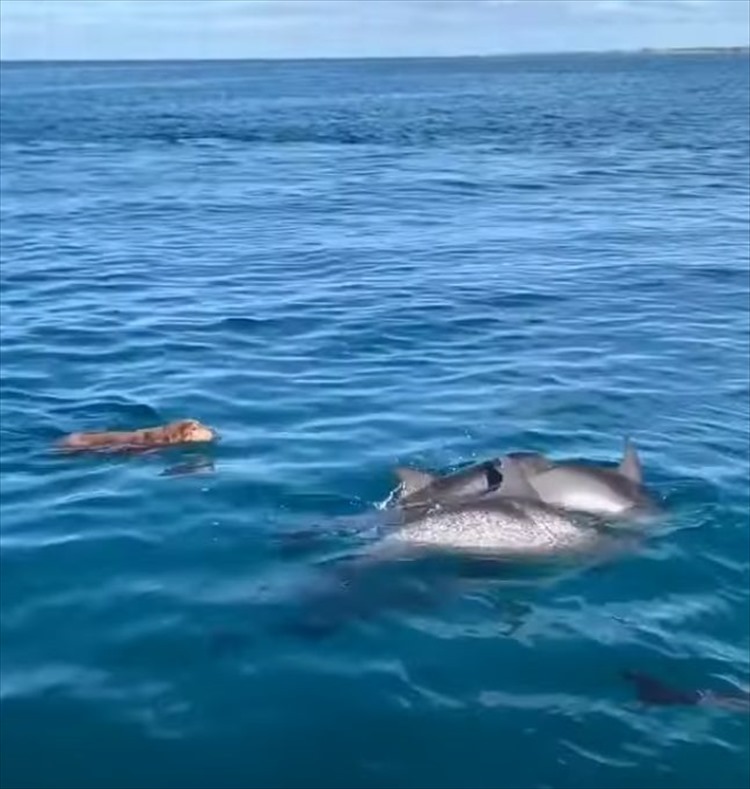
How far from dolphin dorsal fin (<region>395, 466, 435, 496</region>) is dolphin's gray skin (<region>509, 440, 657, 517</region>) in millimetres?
996

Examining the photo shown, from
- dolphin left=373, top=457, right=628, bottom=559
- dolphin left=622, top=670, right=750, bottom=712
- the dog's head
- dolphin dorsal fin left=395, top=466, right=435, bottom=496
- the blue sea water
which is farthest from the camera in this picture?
the dog's head

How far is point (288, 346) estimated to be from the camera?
26.8 m

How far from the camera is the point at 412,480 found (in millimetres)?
16672

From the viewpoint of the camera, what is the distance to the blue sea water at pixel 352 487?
12.5 metres

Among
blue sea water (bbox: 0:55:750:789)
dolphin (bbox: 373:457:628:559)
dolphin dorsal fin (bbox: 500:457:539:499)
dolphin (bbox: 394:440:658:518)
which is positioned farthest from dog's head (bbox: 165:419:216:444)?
dolphin dorsal fin (bbox: 500:457:539:499)

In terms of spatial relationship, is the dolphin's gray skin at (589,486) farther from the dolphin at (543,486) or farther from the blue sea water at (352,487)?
the blue sea water at (352,487)

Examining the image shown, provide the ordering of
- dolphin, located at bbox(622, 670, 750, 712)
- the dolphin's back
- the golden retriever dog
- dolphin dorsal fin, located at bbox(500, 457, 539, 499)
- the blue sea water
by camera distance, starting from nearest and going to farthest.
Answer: the blue sea water
dolphin, located at bbox(622, 670, 750, 712)
dolphin dorsal fin, located at bbox(500, 457, 539, 499)
the dolphin's back
the golden retriever dog

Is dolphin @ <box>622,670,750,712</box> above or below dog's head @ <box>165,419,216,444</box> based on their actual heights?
above

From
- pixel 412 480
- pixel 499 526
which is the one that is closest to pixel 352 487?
pixel 412 480

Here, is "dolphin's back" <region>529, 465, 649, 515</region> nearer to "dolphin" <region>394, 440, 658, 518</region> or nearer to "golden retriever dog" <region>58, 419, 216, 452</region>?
"dolphin" <region>394, 440, 658, 518</region>

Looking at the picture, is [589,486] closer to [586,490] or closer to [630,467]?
[586,490]

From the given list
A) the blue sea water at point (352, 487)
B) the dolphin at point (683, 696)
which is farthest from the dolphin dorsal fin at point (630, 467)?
the dolphin at point (683, 696)

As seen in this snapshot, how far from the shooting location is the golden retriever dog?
19641mm

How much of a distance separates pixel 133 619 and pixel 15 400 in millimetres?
8725
